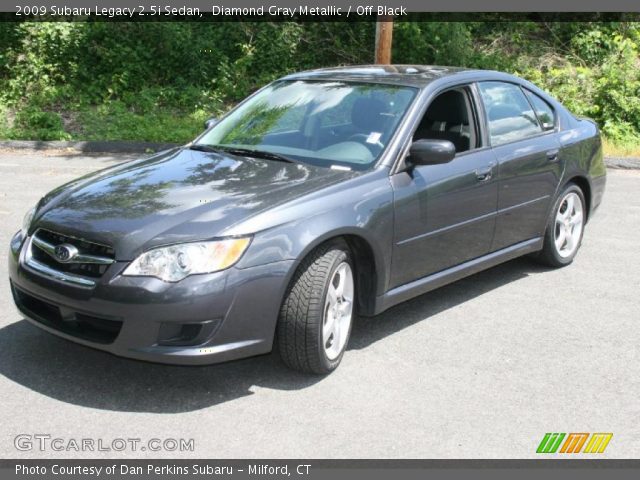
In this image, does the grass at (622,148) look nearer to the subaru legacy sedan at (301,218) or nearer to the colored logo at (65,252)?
the subaru legacy sedan at (301,218)

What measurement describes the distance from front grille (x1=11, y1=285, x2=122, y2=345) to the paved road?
34 centimetres

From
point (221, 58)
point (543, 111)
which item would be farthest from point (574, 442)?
point (221, 58)

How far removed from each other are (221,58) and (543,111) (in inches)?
492

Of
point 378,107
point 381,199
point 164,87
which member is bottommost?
point 164,87

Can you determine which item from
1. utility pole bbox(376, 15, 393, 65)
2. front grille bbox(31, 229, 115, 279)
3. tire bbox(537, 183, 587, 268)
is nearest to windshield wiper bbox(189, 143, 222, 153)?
front grille bbox(31, 229, 115, 279)

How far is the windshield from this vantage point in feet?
17.2

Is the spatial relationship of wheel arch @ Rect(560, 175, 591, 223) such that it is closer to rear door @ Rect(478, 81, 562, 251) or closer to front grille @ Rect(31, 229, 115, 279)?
rear door @ Rect(478, 81, 562, 251)

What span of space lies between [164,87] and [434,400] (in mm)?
14510

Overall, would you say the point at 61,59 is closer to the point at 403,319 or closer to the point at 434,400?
the point at 403,319

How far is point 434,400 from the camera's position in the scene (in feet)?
14.7

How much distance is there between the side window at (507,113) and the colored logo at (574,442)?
244 cm

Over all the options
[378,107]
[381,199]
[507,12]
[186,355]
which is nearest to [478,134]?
[378,107]

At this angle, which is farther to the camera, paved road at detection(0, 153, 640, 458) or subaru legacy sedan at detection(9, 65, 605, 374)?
subaru legacy sedan at detection(9, 65, 605, 374)

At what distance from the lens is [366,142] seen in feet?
17.2
